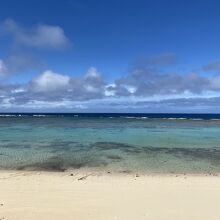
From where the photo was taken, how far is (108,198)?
40.5 ft

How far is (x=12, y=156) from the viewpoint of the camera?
78.5ft

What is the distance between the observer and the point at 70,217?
1026 cm

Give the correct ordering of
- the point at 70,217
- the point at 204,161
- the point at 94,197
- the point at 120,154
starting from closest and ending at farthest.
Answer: the point at 70,217 < the point at 94,197 < the point at 204,161 < the point at 120,154

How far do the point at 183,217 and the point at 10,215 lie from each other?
17.2ft

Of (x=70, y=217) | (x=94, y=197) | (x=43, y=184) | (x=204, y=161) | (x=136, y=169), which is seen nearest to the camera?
(x=70, y=217)

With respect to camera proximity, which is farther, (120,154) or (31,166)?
(120,154)

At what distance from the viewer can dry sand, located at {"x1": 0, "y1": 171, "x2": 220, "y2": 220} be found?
34.5 ft

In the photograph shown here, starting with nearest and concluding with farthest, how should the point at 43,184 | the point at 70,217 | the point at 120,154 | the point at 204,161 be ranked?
the point at 70,217
the point at 43,184
the point at 204,161
the point at 120,154

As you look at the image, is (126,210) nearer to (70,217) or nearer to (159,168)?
(70,217)

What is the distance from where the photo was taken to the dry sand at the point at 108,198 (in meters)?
10.5

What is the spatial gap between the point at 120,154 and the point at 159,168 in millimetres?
5471

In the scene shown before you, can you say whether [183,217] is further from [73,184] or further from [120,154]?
[120,154]

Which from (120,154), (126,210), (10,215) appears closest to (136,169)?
(120,154)

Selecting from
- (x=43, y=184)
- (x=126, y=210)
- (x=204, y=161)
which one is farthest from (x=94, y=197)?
(x=204, y=161)
